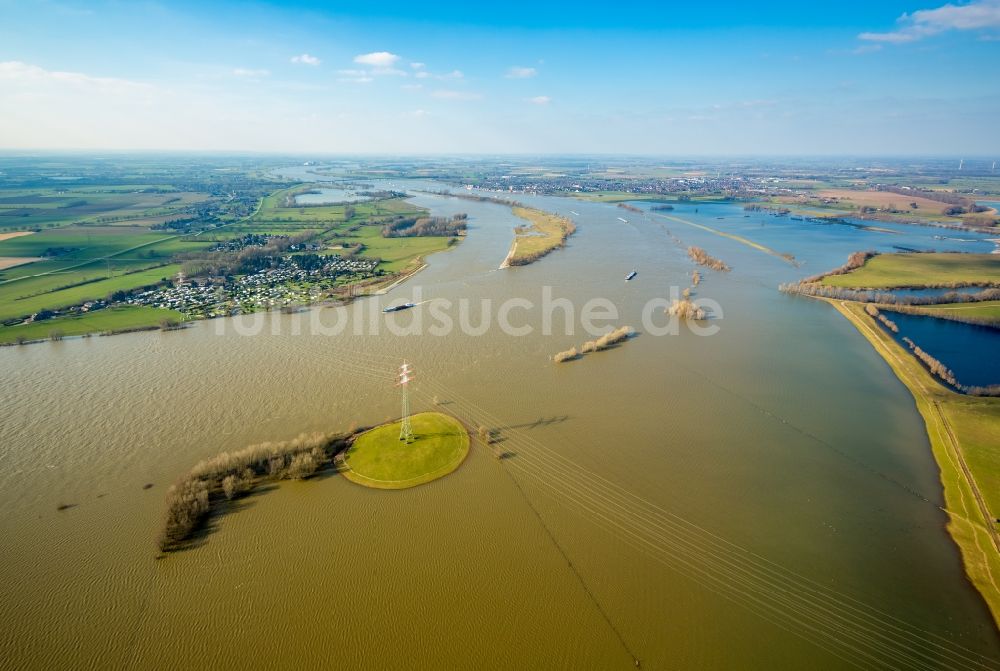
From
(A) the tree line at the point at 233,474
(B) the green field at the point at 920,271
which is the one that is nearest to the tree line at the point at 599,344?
(A) the tree line at the point at 233,474

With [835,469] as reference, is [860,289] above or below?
above

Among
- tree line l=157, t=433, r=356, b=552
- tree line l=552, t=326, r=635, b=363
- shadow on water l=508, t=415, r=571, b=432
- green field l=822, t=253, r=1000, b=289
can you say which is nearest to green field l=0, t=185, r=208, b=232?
tree line l=157, t=433, r=356, b=552

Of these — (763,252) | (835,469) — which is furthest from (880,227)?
(835,469)

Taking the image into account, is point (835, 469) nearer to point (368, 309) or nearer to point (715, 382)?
point (715, 382)

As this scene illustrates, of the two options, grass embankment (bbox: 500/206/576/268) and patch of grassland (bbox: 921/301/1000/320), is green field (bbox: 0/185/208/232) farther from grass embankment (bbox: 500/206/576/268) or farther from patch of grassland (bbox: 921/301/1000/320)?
patch of grassland (bbox: 921/301/1000/320)

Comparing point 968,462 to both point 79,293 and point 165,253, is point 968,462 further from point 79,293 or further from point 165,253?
point 165,253

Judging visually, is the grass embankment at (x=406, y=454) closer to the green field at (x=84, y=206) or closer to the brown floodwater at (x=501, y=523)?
the brown floodwater at (x=501, y=523)
